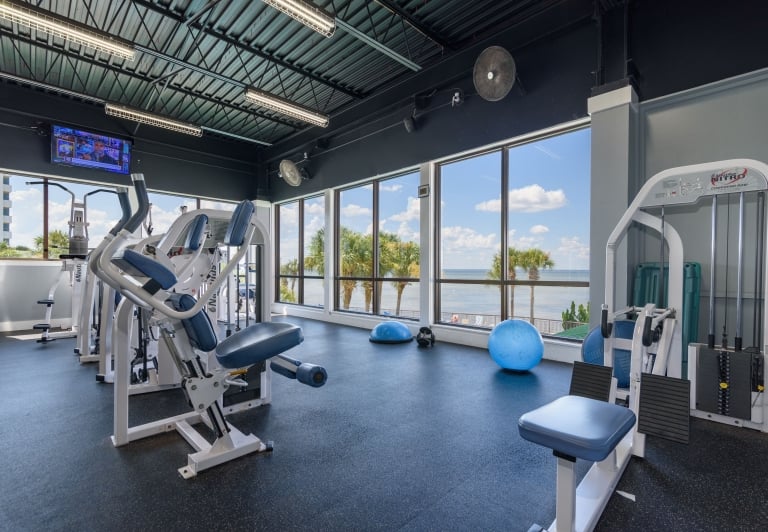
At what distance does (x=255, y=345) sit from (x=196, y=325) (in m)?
0.33

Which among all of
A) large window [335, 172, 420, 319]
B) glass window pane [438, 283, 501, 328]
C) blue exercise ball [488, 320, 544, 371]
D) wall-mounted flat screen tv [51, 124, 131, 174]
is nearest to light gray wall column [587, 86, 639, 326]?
blue exercise ball [488, 320, 544, 371]

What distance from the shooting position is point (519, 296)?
5137 mm

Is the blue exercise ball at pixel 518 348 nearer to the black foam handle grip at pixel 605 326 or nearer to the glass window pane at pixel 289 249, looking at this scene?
the black foam handle grip at pixel 605 326

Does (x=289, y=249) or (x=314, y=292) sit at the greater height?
(x=289, y=249)

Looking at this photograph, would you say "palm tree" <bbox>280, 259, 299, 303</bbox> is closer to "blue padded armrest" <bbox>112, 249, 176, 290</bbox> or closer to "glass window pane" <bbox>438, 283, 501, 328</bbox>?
"glass window pane" <bbox>438, 283, 501, 328</bbox>

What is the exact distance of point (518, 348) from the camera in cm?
404

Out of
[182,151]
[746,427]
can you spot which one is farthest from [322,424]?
[182,151]

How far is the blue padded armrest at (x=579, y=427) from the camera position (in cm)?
130

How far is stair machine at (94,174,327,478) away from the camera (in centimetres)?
180

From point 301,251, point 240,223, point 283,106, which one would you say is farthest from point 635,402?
point 301,251

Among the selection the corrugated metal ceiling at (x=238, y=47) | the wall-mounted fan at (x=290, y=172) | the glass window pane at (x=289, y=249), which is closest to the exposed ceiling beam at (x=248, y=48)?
the corrugated metal ceiling at (x=238, y=47)

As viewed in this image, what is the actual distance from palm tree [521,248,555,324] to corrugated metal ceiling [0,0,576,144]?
114 inches

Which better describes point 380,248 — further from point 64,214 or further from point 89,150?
point 64,214

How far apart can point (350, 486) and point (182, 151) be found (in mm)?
8275
